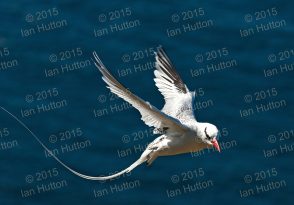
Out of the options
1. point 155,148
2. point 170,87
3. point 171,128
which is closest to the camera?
point 171,128

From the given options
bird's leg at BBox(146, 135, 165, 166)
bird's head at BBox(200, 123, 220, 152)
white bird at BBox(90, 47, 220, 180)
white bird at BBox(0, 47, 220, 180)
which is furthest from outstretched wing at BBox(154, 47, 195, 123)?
bird's head at BBox(200, 123, 220, 152)

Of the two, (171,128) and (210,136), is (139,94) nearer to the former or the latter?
(171,128)

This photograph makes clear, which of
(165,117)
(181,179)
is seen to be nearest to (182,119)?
(165,117)

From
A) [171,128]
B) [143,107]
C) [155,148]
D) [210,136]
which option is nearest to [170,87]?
[155,148]

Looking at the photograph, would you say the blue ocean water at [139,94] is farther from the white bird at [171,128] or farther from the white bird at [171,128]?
the white bird at [171,128]

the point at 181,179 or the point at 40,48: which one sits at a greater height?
the point at 40,48

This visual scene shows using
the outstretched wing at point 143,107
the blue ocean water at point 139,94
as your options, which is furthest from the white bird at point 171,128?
the blue ocean water at point 139,94

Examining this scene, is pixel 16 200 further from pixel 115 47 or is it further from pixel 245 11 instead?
pixel 245 11
